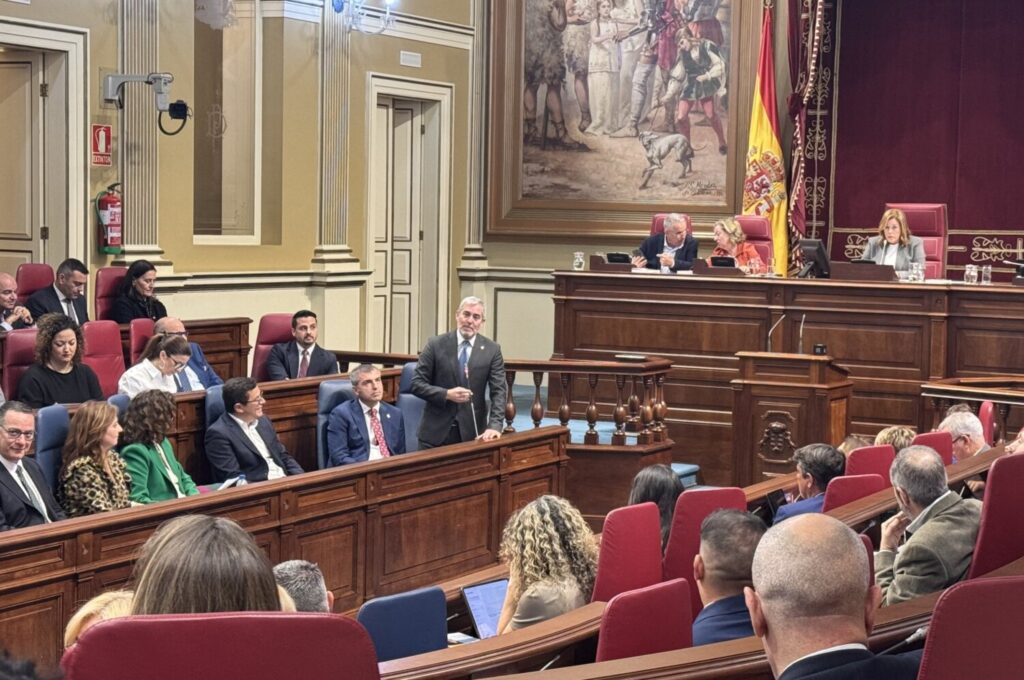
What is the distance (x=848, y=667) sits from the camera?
1754 millimetres

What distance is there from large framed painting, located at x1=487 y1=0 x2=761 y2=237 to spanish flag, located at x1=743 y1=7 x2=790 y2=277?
9.5 inches

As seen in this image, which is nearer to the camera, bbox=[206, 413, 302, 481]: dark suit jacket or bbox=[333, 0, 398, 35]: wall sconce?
bbox=[206, 413, 302, 481]: dark suit jacket

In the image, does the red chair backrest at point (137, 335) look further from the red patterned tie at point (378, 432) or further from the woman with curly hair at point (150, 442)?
the woman with curly hair at point (150, 442)

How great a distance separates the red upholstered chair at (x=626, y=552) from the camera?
3629 mm

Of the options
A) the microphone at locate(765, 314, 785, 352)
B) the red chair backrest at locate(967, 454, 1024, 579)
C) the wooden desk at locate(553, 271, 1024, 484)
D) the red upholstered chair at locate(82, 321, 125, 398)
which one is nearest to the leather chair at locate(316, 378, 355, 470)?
the red upholstered chair at locate(82, 321, 125, 398)

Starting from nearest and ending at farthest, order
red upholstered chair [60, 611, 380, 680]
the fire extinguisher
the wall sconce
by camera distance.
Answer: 1. red upholstered chair [60, 611, 380, 680]
2. the fire extinguisher
3. the wall sconce

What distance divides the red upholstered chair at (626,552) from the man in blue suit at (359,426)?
3228 millimetres

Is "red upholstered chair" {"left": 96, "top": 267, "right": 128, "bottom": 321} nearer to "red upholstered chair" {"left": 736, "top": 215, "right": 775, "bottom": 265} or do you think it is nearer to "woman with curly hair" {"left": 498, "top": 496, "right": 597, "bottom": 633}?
"red upholstered chair" {"left": 736, "top": 215, "right": 775, "bottom": 265}

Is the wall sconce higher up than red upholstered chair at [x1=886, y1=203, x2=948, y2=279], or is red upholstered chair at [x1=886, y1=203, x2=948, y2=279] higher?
the wall sconce

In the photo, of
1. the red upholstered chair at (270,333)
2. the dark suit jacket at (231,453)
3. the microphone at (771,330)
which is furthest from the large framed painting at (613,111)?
the dark suit jacket at (231,453)

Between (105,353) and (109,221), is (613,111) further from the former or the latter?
(105,353)

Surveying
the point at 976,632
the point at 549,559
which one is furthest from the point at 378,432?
the point at 976,632

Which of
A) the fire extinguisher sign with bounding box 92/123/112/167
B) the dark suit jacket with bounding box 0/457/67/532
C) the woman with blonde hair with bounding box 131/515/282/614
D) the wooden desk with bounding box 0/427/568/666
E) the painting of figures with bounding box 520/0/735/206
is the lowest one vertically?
the wooden desk with bounding box 0/427/568/666

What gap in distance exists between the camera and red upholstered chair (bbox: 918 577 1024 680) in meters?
1.78
